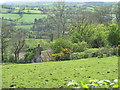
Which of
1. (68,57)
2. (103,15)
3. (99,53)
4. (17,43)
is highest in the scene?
(103,15)

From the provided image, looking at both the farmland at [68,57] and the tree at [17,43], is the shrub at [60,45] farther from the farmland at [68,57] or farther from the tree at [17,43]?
the tree at [17,43]

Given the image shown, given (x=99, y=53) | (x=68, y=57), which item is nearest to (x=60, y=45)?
(x=68, y=57)

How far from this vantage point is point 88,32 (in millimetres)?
36312

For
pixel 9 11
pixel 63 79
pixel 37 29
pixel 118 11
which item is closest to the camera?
pixel 63 79

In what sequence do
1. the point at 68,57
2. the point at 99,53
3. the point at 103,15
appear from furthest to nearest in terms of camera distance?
the point at 103,15 → the point at 68,57 → the point at 99,53

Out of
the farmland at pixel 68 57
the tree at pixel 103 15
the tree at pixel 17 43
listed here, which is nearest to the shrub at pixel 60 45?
the farmland at pixel 68 57

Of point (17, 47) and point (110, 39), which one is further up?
point (110, 39)

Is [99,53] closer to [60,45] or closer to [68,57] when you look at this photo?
[68,57]

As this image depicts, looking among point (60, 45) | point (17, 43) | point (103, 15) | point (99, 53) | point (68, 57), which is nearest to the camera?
point (99, 53)

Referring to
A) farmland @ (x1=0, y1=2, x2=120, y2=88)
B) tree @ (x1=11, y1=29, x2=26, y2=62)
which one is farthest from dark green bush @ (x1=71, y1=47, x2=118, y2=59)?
tree @ (x1=11, y1=29, x2=26, y2=62)

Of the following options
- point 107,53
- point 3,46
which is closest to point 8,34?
point 3,46

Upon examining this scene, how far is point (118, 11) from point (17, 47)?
1154 inches

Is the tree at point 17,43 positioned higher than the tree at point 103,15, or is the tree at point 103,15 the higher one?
the tree at point 103,15

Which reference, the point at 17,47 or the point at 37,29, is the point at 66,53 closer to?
the point at 17,47
